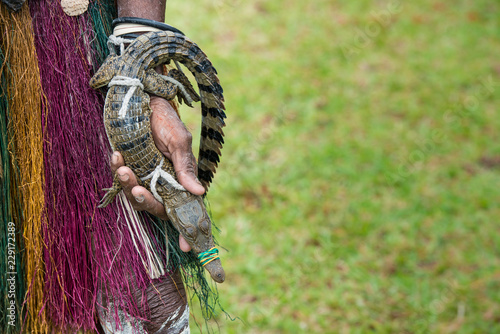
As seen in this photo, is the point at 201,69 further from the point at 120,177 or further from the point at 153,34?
the point at 120,177

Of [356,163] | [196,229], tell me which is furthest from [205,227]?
[356,163]

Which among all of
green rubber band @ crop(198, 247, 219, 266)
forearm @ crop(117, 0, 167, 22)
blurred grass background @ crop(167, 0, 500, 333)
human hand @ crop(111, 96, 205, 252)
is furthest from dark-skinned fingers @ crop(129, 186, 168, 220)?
blurred grass background @ crop(167, 0, 500, 333)

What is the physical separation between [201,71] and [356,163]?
8.16 feet

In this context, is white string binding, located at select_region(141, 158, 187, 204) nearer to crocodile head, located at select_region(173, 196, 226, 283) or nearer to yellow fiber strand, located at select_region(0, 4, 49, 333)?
crocodile head, located at select_region(173, 196, 226, 283)

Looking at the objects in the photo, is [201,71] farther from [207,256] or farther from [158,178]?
[207,256]

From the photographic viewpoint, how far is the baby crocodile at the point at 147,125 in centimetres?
103

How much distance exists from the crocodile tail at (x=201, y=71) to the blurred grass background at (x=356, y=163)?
143 cm

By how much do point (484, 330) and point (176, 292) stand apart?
1.96m

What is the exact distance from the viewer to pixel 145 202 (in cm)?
105

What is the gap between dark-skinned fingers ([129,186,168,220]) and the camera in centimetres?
104

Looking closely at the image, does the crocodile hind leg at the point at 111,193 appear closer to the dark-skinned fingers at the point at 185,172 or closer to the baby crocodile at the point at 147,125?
the baby crocodile at the point at 147,125

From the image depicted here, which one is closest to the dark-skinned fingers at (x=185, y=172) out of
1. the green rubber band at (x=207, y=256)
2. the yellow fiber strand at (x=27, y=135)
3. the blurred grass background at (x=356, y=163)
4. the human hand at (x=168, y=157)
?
the human hand at (x=168, y=157)

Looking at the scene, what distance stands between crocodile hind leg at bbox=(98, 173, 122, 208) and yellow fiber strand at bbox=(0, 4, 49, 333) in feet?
0.42

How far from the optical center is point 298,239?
2.97 metres
